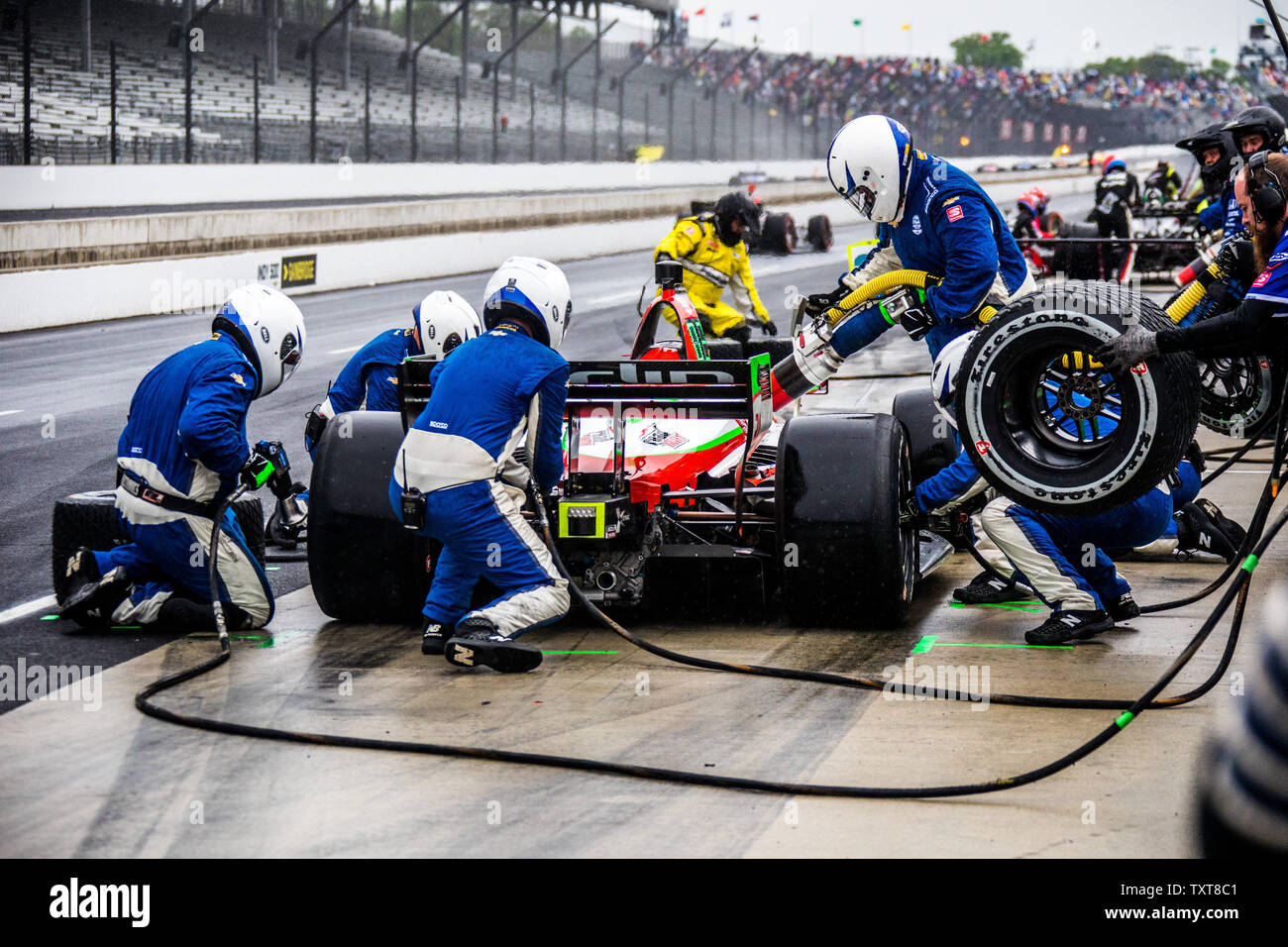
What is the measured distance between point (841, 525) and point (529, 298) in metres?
1.59

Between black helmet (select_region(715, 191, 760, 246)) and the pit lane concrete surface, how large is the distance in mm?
5783

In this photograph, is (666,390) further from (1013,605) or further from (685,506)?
(1013,605)

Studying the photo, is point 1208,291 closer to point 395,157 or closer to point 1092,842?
point 1092,842

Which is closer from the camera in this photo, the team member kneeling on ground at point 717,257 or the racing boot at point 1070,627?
the racing boot at point 1070,627

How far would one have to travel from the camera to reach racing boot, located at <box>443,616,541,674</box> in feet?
18.7

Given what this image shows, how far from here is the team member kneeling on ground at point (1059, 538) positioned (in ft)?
20.6

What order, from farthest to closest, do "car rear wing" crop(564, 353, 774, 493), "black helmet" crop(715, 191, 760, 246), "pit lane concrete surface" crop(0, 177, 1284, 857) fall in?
"black helmet" crop(715, 191, 760, 246) → "car rear wing" crop(564, 353, 774, 493) → "pit lane concrete surface" crop(0, 177, 1284, 857)

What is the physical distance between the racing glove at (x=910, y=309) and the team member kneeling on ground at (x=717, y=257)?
511 cm

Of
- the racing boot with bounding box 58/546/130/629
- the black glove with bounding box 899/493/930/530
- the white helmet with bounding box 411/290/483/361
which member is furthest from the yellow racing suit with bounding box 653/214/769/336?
the racing boot with bounding box 58/546/130/629

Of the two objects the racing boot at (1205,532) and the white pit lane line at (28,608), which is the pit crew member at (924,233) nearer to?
the racing boot at (1205,532)

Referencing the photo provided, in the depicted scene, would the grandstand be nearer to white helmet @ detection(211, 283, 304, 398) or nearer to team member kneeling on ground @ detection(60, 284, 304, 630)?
white helmet @ detection(211, 283, 304, 398)

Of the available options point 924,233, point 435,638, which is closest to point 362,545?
point 435,638

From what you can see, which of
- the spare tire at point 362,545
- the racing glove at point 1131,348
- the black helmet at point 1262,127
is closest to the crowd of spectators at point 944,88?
the black helmet at point 1262,127
